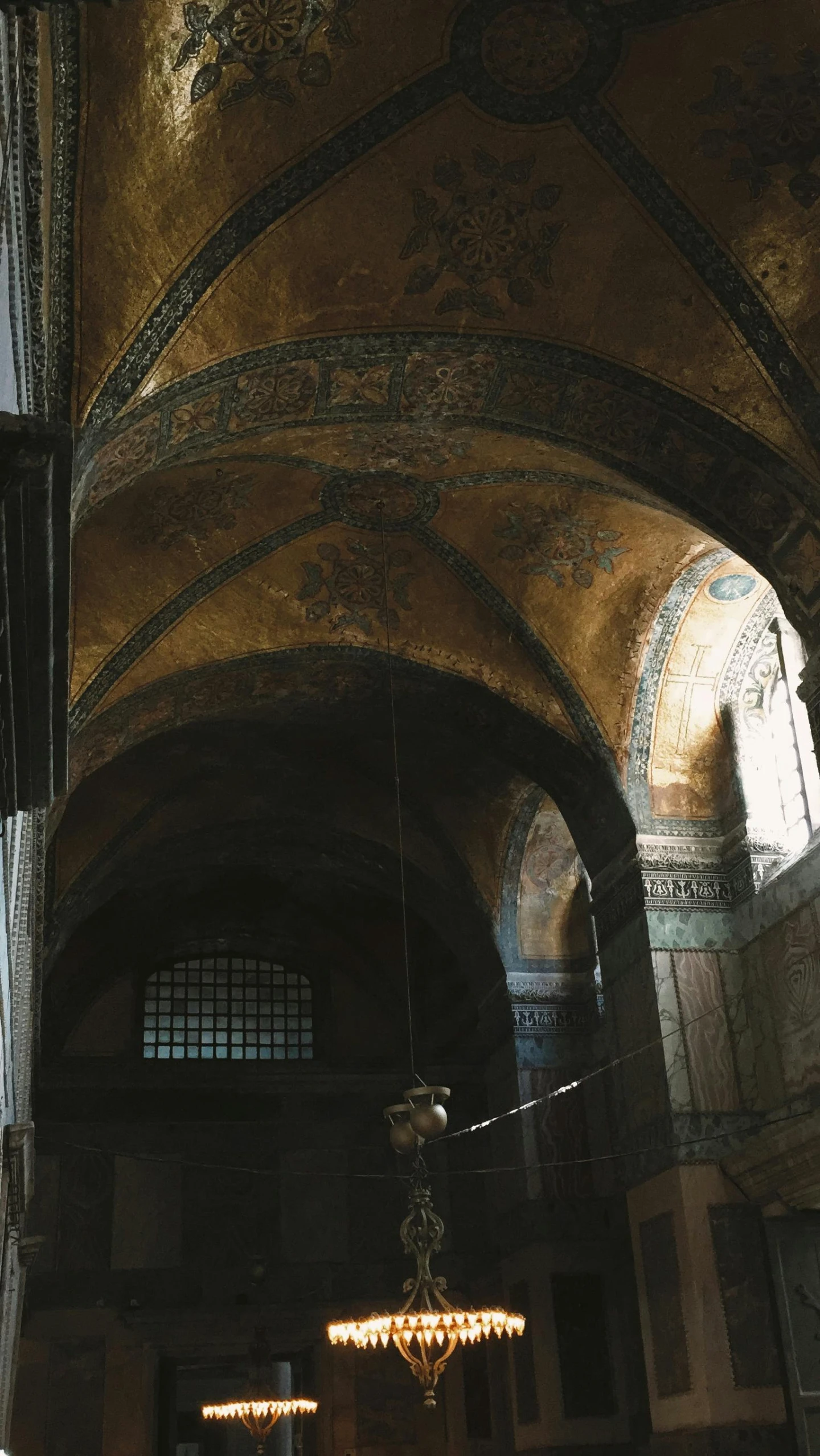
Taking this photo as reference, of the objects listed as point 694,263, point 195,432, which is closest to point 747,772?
point 694,263

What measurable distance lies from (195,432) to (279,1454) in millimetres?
18546

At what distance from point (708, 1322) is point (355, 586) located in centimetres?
625

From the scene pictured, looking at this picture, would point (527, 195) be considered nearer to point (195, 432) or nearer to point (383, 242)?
point (383, 242)

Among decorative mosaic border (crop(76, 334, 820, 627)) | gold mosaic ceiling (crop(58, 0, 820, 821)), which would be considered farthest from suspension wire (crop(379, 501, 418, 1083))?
decorative mosaic border (crop(76, 334, 820, 627))

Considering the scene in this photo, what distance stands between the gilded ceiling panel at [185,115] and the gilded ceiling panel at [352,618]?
3666mm

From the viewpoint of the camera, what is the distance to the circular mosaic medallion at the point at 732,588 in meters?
11.3

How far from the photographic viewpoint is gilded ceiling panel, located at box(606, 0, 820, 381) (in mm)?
7332

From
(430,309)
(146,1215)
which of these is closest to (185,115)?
(430,309)

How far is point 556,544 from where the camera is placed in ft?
36.7

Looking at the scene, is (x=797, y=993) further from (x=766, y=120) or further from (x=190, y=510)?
(x=766, y=120)

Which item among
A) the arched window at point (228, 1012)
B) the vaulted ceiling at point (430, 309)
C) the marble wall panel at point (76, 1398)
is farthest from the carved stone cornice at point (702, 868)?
Answer: the marble wall panel at point (76, 1398)

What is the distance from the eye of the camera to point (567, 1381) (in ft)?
42.2

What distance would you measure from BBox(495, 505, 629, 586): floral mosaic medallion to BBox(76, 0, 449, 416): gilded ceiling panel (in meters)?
3.98

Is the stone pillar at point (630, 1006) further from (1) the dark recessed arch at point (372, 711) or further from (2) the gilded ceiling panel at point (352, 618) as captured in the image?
(2) the gilded ceiling panel at point (352, 618)
